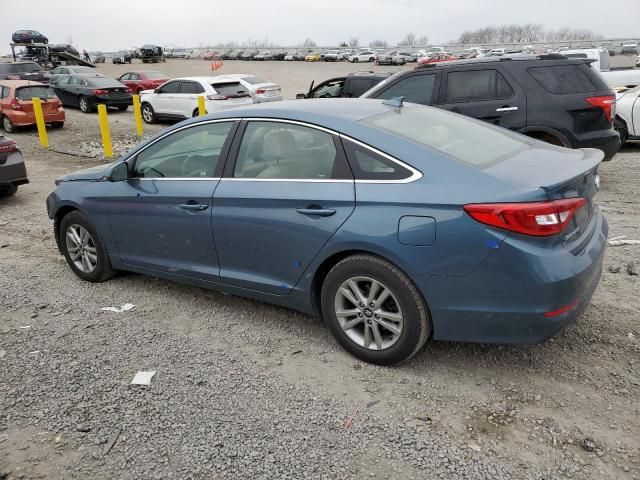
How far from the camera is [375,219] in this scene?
3.30 metres

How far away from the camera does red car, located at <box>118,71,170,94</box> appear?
78.2ft

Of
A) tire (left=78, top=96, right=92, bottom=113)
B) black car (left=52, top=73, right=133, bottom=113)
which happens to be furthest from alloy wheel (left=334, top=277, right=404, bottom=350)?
tire (left=78, top=96, right=92, bottom=113)

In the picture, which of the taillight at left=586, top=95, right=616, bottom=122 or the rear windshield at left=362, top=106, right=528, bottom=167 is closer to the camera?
the rear windshield at left=362, top=106, right=528, bottom=167

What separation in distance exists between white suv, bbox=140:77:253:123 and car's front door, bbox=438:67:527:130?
9.75 metres

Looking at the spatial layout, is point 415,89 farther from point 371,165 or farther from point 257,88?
point 257,88

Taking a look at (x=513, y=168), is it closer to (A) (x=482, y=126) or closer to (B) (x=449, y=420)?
(A) (x=482, y=126)

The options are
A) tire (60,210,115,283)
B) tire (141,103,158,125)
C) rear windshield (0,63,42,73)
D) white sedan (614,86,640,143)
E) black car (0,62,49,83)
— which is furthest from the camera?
rear windshield (0,63,42,73)

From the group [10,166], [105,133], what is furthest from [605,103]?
[105,133]

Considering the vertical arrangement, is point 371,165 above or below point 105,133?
above

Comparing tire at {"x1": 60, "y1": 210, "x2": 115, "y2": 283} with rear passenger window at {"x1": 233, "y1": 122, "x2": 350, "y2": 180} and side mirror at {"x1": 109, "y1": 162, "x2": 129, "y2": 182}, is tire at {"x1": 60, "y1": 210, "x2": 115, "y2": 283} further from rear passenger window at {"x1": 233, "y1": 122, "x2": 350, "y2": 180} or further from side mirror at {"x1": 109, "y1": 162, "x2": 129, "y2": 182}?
rear passenger window at {"x1": 233, "y1": 122, "x2": 350, "y2": 180}

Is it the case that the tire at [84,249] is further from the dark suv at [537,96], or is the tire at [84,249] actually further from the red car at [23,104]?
the red car at [23,104]

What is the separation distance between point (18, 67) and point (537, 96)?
27.0m

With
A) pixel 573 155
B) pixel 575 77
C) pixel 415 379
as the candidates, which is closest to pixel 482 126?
pixel 573 155

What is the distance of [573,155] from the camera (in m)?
3.73
